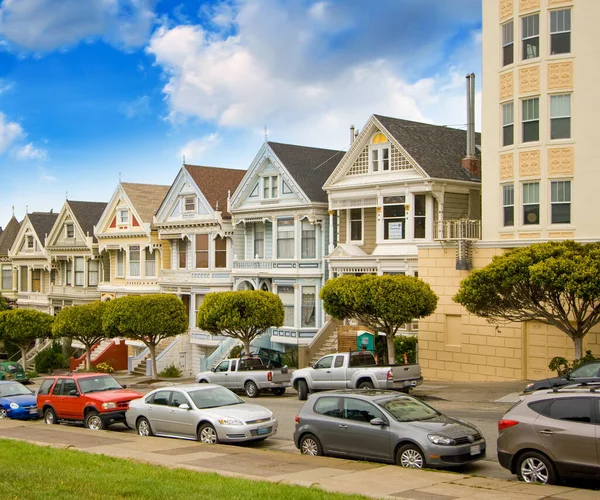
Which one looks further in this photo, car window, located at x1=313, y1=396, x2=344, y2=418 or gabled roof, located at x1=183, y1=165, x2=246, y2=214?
gabled roof, located at x1=183, y1=165, x2=246, y2=214

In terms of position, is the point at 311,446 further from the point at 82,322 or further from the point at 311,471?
the point at 82,322

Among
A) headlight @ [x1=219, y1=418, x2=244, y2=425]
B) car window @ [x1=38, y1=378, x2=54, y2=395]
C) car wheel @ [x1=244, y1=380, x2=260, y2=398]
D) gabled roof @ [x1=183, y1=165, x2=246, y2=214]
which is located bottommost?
car wheel @ [x1=244, y1=380, x2=260, y2=398]

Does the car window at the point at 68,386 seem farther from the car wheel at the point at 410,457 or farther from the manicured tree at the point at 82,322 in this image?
the manicured tree at the point at 82,322

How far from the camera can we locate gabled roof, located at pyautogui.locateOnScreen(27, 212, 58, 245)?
63.9 meters

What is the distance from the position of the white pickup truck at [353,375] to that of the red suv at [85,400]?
7.00 m

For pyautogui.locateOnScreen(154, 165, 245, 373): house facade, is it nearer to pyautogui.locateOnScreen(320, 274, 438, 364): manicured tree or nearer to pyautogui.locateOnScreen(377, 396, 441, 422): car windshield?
pyautogui.locateOnScreen(320, 274, 438, 364): manicured tree

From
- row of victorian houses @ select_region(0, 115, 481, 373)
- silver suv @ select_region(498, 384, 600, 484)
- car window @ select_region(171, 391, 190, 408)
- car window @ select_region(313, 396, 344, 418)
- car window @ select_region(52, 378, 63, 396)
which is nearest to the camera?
silver suv @ select_region(498, 384, 600, 484)

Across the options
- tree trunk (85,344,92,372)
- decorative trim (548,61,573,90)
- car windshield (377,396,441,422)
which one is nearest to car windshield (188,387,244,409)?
car windshield (377,396,441,422)

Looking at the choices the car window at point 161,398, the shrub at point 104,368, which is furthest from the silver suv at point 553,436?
the shrub at point 104,368

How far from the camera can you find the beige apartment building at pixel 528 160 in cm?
3052

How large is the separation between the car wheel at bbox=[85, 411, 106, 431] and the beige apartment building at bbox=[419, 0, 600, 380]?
1491cm

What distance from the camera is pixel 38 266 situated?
209 feet

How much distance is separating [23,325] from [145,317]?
13355 mm

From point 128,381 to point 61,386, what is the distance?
19408 mm
